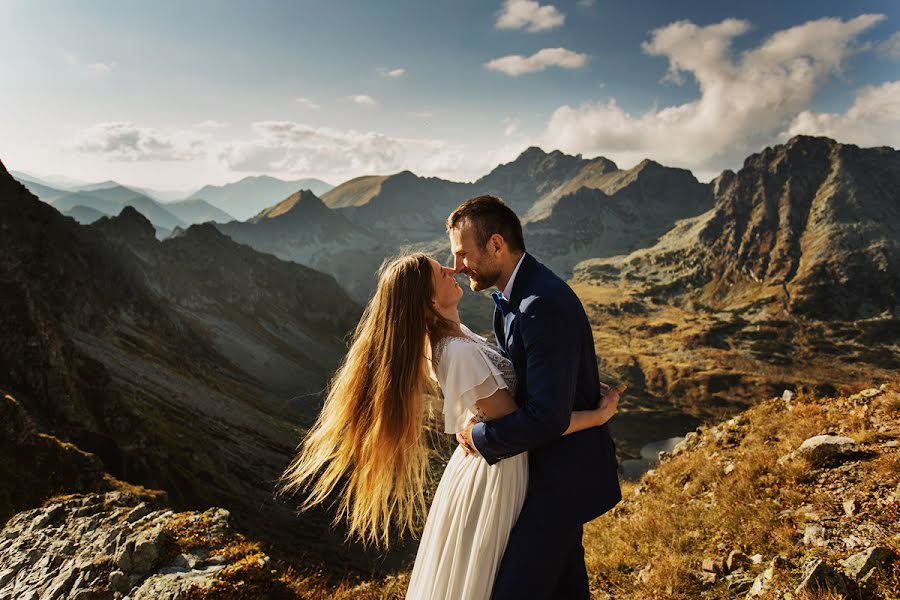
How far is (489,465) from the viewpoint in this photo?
391 centimetres

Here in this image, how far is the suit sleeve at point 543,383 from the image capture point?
3.21 meters

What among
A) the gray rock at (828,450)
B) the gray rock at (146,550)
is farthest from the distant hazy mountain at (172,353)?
the gray rock at (828,450)

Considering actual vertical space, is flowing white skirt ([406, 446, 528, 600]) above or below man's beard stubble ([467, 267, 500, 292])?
below

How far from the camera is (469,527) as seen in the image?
3900 mm

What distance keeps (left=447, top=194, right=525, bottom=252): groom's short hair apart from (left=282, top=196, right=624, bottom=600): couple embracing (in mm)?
11

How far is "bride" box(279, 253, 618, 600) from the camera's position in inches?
143

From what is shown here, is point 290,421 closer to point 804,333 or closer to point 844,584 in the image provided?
point 844,584

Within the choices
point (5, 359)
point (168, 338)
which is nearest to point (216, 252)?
point (168, 338)

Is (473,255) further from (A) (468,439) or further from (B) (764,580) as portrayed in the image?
(B) (764,580)

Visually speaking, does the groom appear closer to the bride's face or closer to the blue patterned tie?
the blue patterned tie

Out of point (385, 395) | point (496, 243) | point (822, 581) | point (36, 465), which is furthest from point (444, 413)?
point (36, 465)

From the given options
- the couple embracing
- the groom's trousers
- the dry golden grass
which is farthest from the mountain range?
the dry golden grass

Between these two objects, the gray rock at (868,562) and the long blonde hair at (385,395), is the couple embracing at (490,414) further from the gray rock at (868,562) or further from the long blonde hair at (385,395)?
the gray rock at (868,562)

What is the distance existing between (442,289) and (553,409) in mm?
1353
